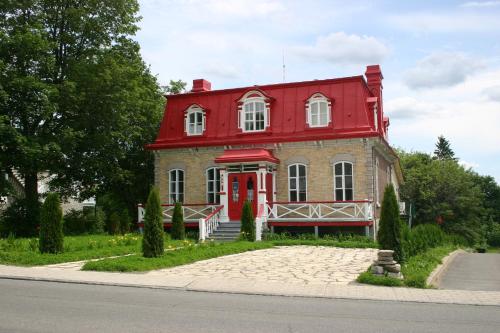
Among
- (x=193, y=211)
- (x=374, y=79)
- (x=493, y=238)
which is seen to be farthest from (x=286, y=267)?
(x=493, y=238)

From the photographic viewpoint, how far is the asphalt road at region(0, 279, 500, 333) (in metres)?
7.40

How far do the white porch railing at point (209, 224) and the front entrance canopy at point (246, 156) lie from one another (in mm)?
2344

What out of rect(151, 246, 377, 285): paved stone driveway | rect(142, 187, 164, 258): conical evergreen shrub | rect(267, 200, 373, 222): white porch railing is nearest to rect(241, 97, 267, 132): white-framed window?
rect(267, 200, 373, 222): white porch railing

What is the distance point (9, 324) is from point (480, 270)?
45.5ft

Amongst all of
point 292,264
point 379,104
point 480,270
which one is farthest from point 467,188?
point 292,264

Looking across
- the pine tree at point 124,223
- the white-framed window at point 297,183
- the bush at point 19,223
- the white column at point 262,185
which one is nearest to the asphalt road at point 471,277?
the white-framed window at point 297,183

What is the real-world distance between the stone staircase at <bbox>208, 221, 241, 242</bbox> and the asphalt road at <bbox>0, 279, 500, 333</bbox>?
1264cm

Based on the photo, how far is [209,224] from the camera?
24078 mm

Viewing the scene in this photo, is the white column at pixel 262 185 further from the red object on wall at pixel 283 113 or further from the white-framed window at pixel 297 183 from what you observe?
the red object on wall at pixel 283 113

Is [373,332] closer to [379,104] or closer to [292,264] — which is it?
[292,264]

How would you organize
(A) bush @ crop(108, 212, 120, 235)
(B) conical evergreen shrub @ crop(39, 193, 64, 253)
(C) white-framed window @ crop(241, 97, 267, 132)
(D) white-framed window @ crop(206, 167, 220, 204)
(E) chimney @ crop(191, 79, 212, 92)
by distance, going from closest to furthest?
1. (B) conical evergreen shrub @ crop(39, 193, 64, 253)
2. (C) white-framed window @ crop(241, 97, 267, 132)
3. (D) white-framed window @ crop(206, 167, 220, 204)
4. (A) bush @ crop(108, 212, 120, 235)
5. (E) chimney @ crop(191, 79, 212, 92)

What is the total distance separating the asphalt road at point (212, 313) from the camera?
740 cm

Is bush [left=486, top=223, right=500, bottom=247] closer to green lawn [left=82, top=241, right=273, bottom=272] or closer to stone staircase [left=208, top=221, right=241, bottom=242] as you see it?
stone staircase [left=208, top=221, right=241, bottom=242]

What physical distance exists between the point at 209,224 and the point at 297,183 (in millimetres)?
4642
